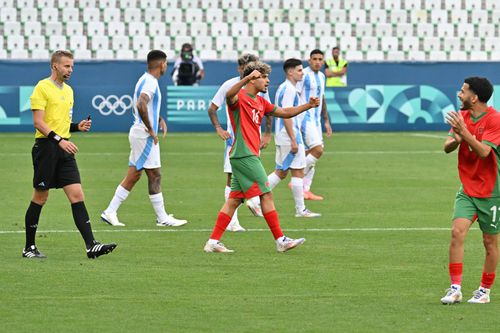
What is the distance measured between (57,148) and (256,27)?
2702 centimetres

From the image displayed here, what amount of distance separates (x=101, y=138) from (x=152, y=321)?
21.6 meters

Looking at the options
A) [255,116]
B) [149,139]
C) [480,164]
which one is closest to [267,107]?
[255,116]

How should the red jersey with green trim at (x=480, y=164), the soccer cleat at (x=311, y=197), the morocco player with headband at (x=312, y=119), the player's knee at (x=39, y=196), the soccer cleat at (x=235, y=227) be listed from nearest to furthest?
1. the red jersey with green trim at (x=480, y=164)
2. the player's knee at (x=39, y=196)
3. the soccer cleat at (x=235, y=227)
4. the morocco player with headband at (x=312, y=119)
5. the soccer cleat at (x=311, y=197)

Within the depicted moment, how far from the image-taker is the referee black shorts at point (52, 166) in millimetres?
11438

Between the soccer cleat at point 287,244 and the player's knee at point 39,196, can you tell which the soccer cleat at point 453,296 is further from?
the player's knee at point 39,196

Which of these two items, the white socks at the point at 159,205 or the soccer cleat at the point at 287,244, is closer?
the soccer cleat at the point at 287,244

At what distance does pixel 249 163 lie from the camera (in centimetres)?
1205

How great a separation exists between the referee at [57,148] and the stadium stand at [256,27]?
83.1 ft

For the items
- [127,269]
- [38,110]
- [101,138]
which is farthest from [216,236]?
[101,138]

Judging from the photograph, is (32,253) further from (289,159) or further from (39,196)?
(289,159)

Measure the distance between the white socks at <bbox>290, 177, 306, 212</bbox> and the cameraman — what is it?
16.4 m

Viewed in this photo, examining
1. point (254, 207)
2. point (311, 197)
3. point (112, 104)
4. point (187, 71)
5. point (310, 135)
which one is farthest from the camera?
point (187, 71)

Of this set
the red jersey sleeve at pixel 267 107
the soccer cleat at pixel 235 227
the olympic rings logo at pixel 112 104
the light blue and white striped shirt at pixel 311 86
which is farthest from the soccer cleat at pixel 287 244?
the olympic rings logo at pixel 112 104

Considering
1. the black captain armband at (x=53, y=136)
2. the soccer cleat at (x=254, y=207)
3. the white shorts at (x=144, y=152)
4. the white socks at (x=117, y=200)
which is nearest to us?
the black captain armband at (x=53, y=136)
